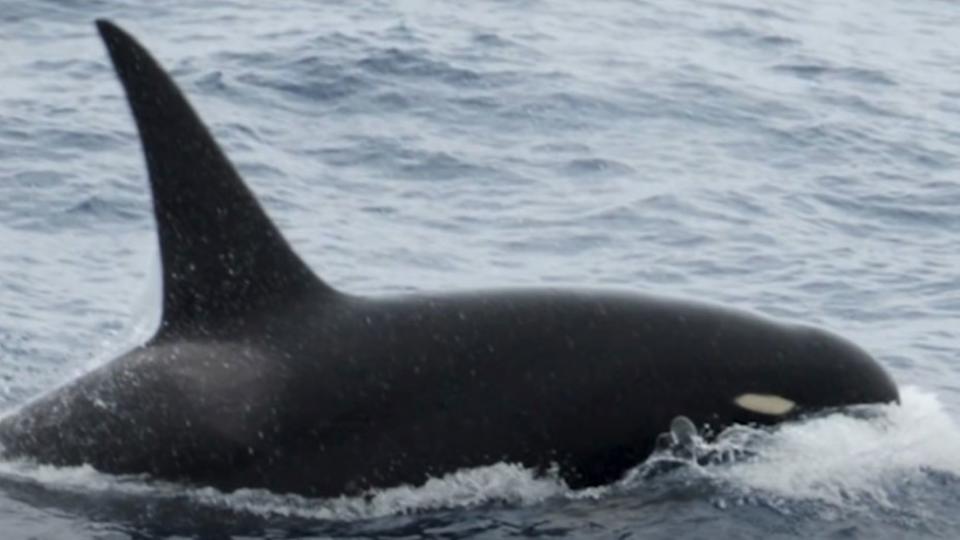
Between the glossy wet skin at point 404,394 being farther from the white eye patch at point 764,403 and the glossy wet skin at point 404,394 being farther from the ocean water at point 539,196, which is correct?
the ocean water at point 539,196

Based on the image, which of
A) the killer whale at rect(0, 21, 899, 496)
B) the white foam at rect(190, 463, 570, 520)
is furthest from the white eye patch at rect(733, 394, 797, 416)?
the white foam at rect(190, 463, 570, 520)

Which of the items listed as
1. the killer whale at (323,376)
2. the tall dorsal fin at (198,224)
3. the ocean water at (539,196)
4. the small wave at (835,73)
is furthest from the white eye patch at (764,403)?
the small wave at (835,73)

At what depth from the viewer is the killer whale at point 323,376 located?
Answer: 11.4 meters

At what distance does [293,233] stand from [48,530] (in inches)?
340

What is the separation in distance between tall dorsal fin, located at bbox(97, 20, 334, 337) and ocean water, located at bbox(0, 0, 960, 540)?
13.4 inches

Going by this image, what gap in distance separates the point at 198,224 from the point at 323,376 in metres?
0.97

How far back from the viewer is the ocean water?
11773 mm

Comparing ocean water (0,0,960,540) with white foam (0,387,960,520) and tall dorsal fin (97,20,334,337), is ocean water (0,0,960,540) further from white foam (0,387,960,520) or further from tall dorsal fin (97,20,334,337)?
tall dorsal fin (97,20,334,337)

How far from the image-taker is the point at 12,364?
1492 centimetres

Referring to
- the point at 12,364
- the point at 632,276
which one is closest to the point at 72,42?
the point at 632,276

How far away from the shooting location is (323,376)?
37.6 feet

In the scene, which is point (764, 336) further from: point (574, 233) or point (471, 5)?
point (471, 5)

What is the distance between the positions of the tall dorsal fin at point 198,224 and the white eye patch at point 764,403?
86.4 inches

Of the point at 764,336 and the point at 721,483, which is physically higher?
the point at 764,336
